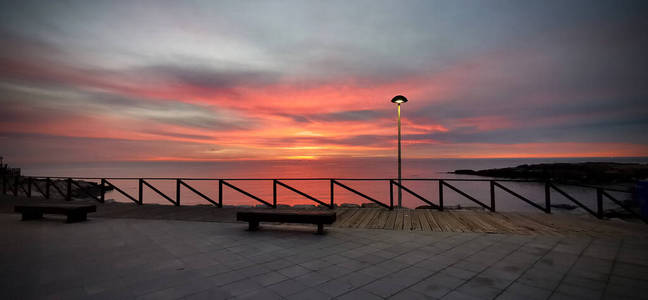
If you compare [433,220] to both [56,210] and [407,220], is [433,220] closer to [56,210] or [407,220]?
[407,220]

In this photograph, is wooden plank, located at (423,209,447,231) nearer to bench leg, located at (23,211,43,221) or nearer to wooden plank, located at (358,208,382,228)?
wooden plank, located at (358,208,382,228)

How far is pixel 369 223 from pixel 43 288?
19.8 ft

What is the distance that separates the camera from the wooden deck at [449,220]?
6305 millimetres

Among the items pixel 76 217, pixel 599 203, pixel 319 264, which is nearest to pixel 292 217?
pixel 319 264

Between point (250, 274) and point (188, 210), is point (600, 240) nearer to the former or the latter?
point (250, 274)

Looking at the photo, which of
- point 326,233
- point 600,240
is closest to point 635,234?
point 600,240

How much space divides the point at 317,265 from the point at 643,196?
1013cm

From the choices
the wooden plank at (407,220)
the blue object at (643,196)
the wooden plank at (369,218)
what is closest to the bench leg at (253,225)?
the wooden plank at (369,218)

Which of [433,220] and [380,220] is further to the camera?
[380,220]

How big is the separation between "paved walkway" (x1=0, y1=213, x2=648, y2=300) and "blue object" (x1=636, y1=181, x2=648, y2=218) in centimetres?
409

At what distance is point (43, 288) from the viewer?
3461mm

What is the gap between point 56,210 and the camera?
748 cm

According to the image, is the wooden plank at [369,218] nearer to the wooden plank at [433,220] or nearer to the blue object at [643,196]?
the wooden plank at [433,220]

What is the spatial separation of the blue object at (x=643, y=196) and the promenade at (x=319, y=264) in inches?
77.2
